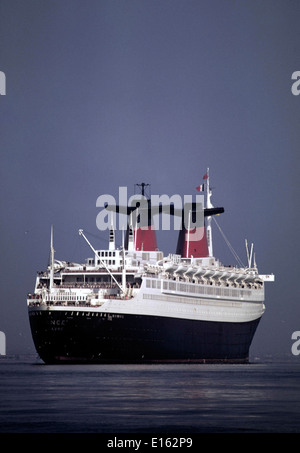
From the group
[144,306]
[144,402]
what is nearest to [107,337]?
[144,306]

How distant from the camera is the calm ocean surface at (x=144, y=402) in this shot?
51.7m

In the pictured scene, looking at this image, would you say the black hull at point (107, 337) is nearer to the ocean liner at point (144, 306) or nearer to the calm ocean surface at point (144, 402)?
the ocean liner at point (144, 306)

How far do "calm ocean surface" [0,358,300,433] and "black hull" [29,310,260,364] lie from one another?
8.47m

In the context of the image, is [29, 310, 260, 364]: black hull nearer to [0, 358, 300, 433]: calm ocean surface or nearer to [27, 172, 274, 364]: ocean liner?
[27, 172, 274, 364]: ocean liner

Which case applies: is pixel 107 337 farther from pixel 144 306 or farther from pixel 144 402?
pixel 144 402

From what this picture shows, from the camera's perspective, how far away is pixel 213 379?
87.1 meters

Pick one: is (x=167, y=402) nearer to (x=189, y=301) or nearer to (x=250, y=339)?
(x=189, y=301)

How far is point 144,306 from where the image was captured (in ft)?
352

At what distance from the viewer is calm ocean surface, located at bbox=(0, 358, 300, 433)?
51656 millimetres

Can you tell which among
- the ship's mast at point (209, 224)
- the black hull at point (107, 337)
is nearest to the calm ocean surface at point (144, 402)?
the black hull at point (107, 337)

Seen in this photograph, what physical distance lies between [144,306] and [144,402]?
146 feet

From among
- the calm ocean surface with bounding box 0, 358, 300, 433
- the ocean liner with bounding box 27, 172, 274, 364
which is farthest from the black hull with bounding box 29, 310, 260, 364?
the calm ocean surface with bounding box 0, 358, 300, 433

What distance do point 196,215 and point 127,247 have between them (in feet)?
51.5
